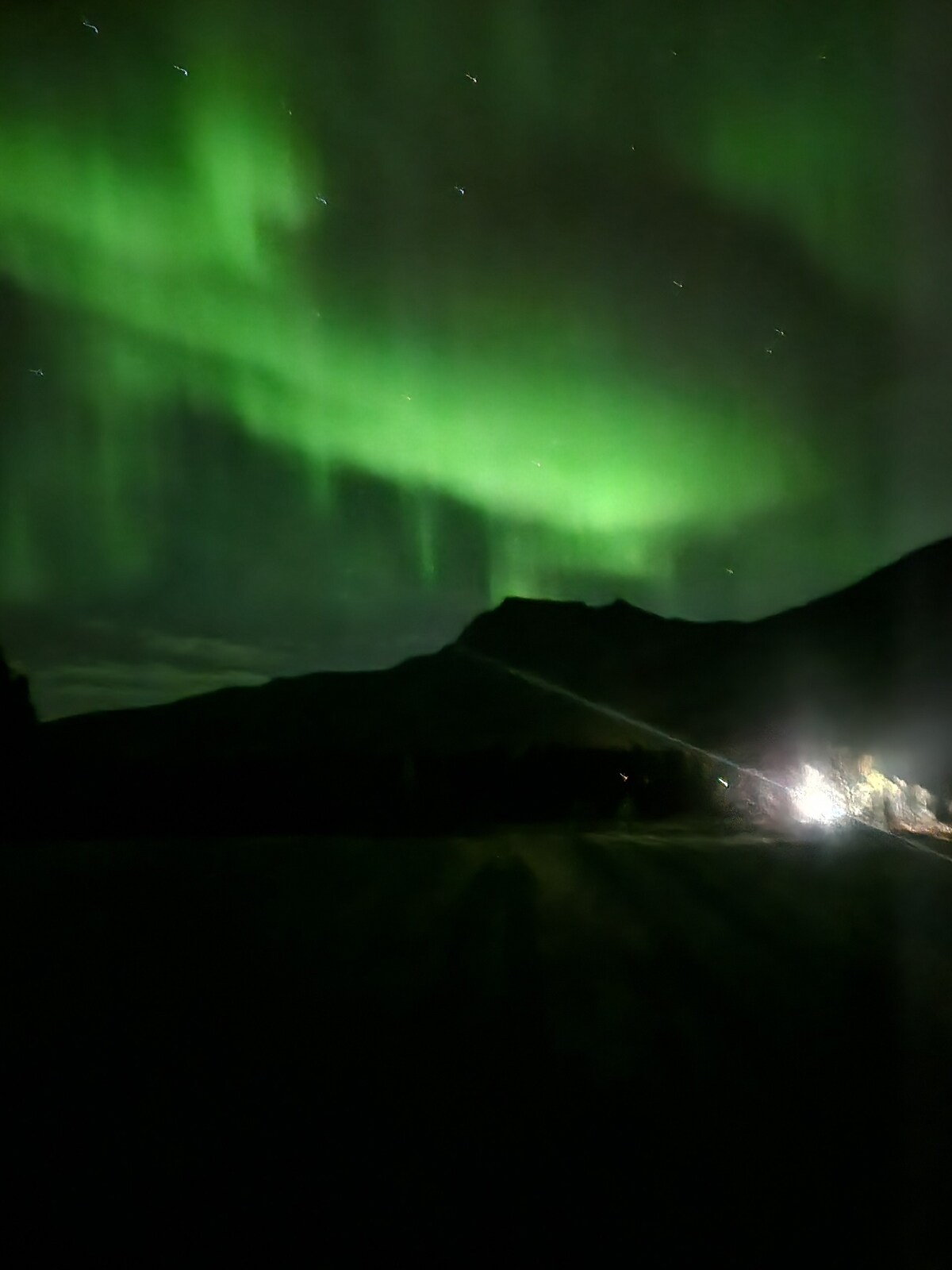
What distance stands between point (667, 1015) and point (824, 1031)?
2.57 ft

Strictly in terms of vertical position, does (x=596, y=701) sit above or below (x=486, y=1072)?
above

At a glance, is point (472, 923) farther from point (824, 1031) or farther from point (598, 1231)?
point (598, 1231)

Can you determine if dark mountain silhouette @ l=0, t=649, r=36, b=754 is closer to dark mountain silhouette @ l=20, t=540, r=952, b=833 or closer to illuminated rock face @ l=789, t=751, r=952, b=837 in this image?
dark mountain silhouette @ l=20, t=540, r=952, b=833

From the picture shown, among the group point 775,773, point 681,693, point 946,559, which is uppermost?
point 946,559

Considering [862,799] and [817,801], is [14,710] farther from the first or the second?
[862,799]

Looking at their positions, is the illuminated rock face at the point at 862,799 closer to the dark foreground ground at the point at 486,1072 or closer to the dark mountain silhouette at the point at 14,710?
the dark foreground ground at the point at 486,1072

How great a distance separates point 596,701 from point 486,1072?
60.4ft

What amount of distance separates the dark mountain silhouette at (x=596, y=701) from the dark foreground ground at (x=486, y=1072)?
800cm

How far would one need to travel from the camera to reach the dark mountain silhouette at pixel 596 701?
15.4 meters

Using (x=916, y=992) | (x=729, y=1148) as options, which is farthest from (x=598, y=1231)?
(x=916, y=992)

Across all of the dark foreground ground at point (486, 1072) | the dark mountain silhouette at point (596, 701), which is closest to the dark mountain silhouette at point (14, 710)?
the dark mountain silhouette at point (596, 701)

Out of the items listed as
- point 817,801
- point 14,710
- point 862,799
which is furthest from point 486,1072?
point 14,710

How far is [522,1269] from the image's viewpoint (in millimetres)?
2578

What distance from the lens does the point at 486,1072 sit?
12.9ft
